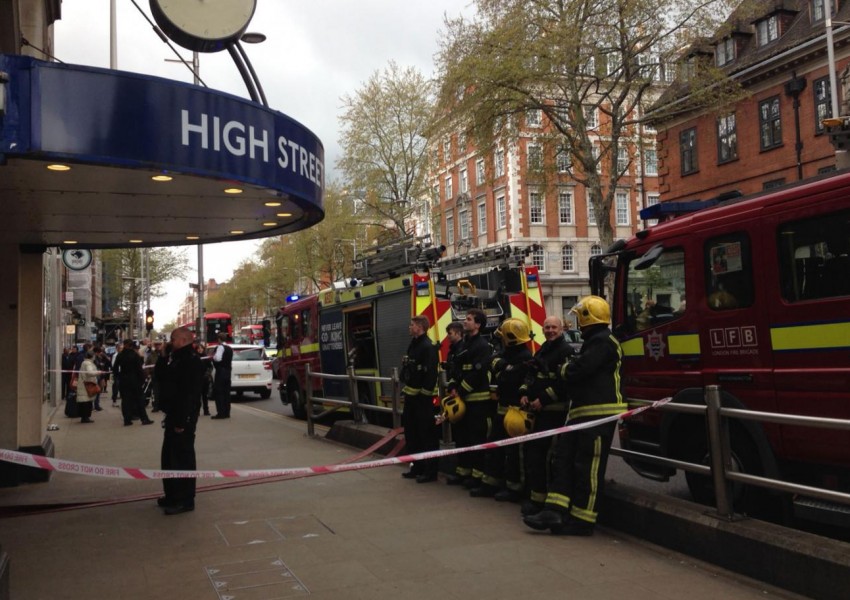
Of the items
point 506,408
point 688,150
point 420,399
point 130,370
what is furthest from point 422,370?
point 688,150

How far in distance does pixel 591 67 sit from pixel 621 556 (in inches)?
938

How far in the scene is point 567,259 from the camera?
55062mm

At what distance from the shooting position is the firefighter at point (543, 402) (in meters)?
6.25

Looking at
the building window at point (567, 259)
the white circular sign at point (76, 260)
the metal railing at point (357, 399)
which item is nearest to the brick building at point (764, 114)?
the building window at point (567, 259)

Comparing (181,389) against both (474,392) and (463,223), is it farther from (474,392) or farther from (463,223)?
(463,223)

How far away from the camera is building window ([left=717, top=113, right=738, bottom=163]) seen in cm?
3266

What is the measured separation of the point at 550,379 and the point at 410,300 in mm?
6225

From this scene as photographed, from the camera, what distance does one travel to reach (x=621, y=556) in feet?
17.6

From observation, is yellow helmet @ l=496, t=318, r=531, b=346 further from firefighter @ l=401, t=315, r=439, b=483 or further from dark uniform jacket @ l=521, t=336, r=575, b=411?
firefighter @ l=401, t=315, r=439, b=483

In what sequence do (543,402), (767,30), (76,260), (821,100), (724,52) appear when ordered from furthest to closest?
(724,52), (767,30), (821,100), (76,260), (543,402)

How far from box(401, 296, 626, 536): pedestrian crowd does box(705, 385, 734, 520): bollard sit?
89 centimetres

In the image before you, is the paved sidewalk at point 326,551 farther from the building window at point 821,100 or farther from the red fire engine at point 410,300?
the building window at point 821,100

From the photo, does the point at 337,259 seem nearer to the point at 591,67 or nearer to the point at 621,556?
the point at 591,67

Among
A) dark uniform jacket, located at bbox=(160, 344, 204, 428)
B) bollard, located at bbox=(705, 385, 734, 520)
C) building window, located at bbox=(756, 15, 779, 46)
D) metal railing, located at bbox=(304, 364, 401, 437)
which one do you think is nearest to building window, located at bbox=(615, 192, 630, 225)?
building window, located at bbox=(756, 15, 779, 46)
